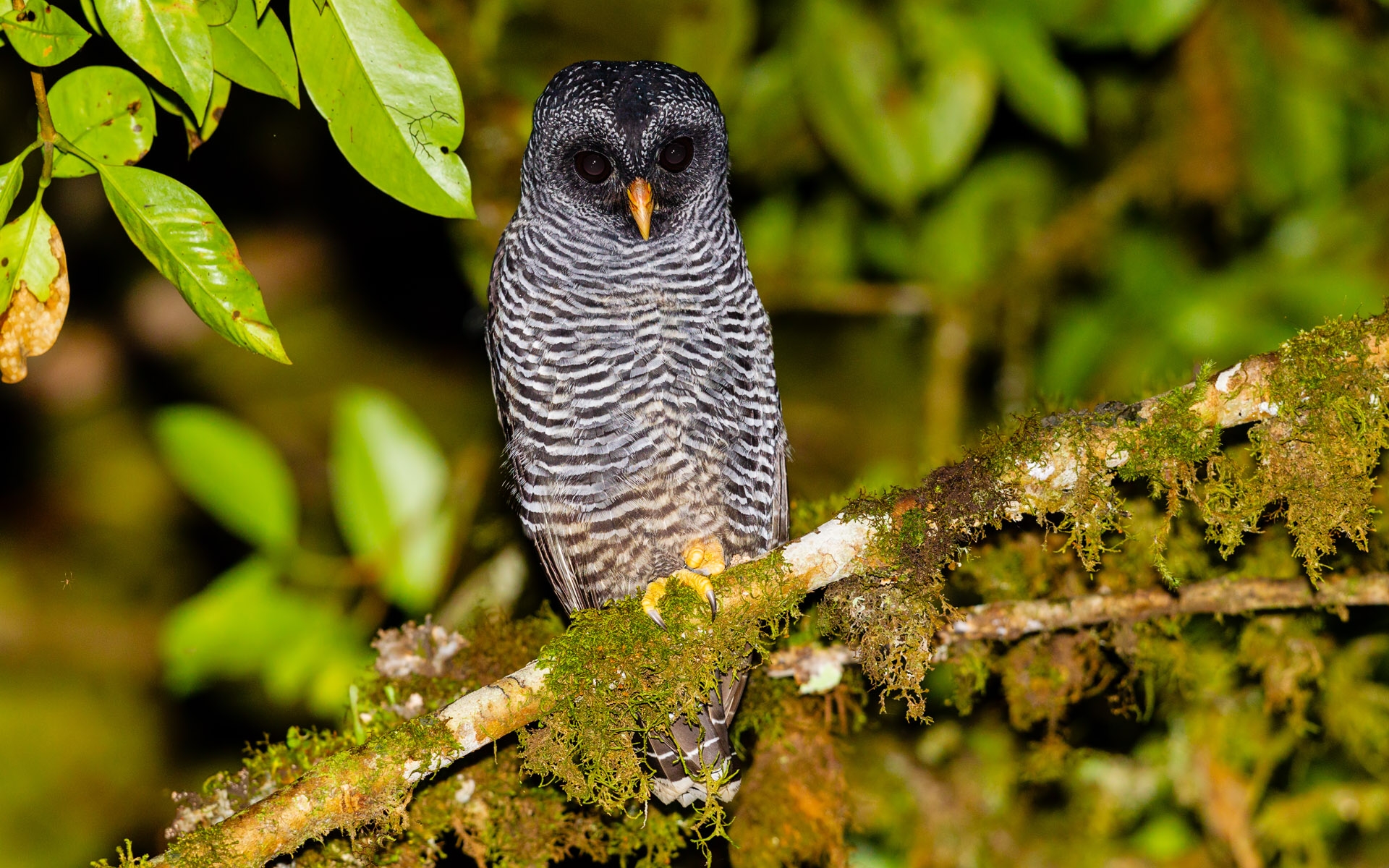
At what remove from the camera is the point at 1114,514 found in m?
2.61

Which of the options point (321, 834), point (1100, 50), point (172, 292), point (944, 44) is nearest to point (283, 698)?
point (321, 834)

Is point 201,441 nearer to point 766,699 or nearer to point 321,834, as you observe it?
point 321,834

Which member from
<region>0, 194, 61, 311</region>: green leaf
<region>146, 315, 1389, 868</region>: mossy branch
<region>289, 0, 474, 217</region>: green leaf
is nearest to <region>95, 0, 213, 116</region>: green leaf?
<region>289, 0, 474, 217</region>: green leaf

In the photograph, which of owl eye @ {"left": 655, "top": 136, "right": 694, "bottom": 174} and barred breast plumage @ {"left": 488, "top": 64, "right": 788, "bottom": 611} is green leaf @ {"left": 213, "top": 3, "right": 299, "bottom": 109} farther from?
owl eye @ {"left": 655, "top": 136, "right": 694, "bottom": 174}

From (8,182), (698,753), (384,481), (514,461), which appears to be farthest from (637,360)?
(8,182)

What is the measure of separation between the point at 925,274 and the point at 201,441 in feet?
12.0

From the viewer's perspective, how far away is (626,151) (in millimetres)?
3035

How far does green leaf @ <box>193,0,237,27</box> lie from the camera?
1.74m

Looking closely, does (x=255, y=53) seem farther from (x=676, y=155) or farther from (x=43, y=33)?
(x=676, y=155)

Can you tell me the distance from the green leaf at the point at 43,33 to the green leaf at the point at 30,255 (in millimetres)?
220

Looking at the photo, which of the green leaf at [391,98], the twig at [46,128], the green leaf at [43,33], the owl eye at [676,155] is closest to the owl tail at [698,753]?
the owl eye at [676,155]

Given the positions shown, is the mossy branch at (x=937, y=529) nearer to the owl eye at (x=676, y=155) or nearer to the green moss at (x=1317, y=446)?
the green moss at (x=1317, y=446)

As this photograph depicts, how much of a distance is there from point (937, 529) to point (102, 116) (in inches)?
74.6

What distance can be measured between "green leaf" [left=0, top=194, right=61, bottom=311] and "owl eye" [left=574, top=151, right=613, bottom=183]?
5.34ft
